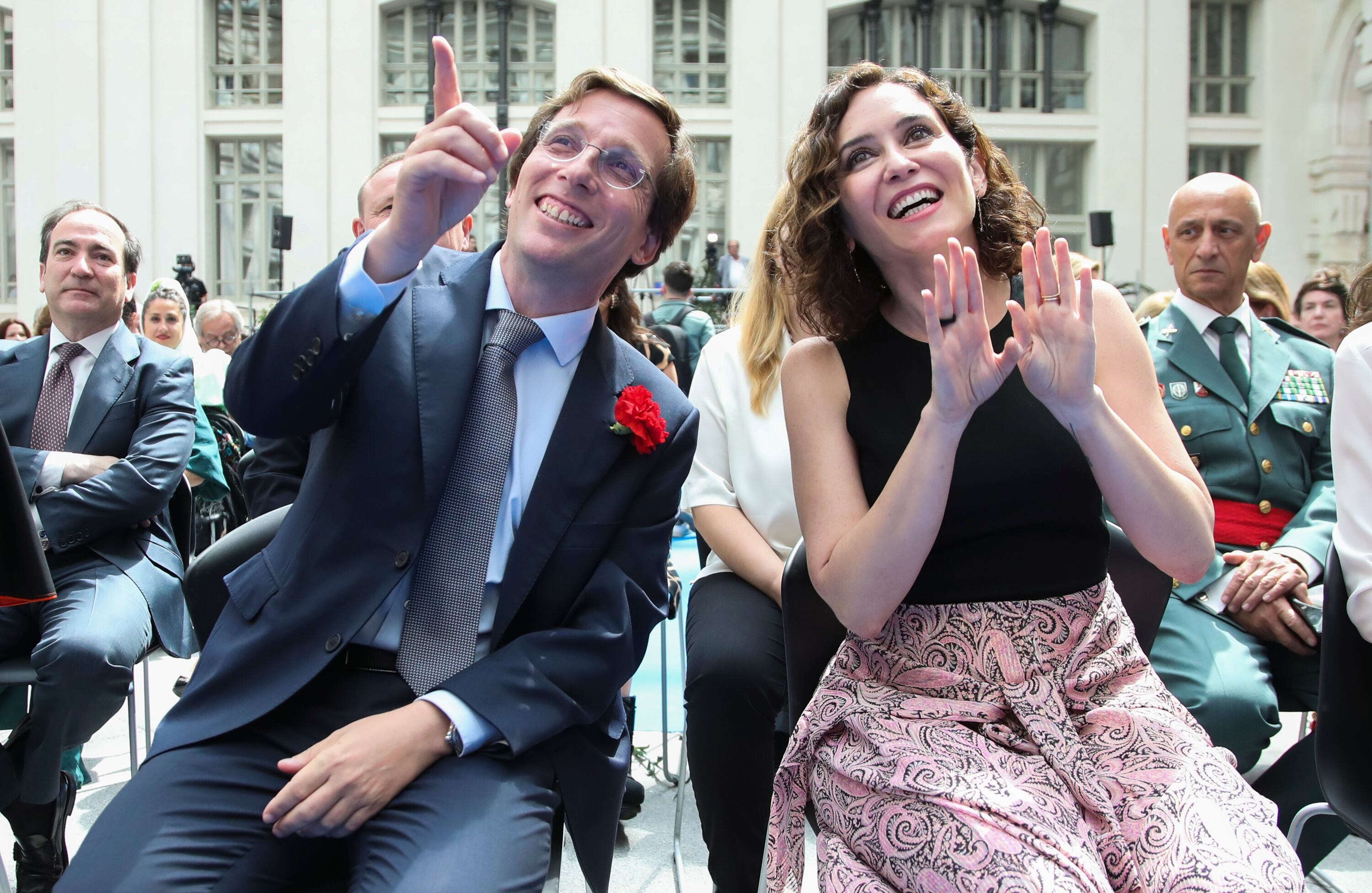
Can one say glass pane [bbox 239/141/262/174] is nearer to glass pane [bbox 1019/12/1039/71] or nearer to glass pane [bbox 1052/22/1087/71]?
glass pane [bbox 1019/12/1039/71]

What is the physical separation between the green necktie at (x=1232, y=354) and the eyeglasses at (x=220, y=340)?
6533 millimetres

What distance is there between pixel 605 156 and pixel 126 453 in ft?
7.16

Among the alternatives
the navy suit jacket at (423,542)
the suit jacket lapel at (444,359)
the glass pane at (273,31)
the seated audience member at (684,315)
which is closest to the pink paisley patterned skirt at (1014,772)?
the navy suit jacket at (423,542)

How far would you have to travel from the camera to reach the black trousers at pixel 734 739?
7.50 ft

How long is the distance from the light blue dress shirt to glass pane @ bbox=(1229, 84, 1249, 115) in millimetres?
23778

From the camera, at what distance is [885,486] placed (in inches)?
67.0

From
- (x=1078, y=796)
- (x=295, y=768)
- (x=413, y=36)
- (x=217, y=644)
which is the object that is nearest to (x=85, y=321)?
(x=217, y=644)

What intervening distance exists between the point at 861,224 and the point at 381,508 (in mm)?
1035

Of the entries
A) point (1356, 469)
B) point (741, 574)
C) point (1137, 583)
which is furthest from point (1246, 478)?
point (741, 574)

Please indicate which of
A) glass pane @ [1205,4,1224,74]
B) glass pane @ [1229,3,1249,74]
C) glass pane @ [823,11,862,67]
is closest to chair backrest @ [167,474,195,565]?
glass pane @ [823,11,862,67]

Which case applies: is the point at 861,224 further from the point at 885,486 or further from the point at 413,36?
the point at 413,36

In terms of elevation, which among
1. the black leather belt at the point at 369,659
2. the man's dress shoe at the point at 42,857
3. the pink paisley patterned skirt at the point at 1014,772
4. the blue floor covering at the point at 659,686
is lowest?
the blue floor covering at the point at 659,686

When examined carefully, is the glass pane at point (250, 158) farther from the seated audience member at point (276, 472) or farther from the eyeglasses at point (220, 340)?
the seated audience member at point (276, 472)

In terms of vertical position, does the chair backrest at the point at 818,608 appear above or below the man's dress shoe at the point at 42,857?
above
